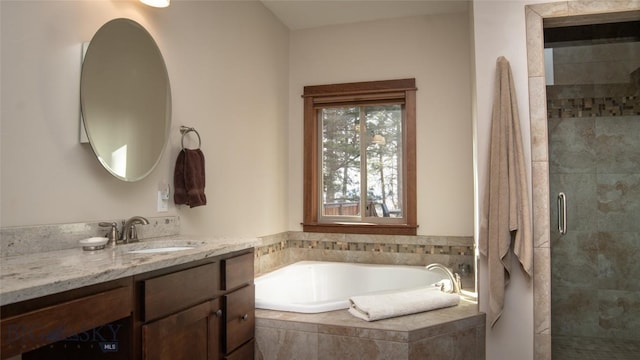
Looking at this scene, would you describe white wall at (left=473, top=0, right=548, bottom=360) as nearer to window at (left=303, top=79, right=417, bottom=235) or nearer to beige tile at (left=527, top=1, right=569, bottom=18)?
beige tile at (left=527, top=1, right=569, bottom=18)

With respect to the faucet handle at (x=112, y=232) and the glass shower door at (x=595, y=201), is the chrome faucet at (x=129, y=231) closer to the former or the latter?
the faucet handle at (x=112, y=232)

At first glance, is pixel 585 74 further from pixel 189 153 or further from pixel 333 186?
pixel 189 153

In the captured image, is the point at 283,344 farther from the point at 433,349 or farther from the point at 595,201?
the point at 595,201

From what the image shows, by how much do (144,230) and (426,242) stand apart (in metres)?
2.27

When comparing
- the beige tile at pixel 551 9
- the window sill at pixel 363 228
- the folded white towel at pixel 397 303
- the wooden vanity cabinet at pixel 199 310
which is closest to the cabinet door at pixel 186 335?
the wooden vanity cabinet at pixel 199 310

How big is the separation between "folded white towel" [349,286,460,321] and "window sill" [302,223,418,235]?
989 mm

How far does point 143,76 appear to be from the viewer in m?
2.03

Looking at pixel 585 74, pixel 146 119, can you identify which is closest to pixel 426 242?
pixel 585 74

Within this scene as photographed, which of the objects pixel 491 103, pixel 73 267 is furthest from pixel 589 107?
pixel 73 267

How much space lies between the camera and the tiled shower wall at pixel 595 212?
10.3 ft

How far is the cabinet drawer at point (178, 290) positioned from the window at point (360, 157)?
2.07m

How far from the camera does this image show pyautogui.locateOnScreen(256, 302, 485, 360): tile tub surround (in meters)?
2.08

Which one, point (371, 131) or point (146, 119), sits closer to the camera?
point (146, 119)

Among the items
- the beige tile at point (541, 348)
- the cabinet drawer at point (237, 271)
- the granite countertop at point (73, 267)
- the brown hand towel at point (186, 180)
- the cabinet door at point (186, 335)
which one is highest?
the brown hand towel at point (186, 180)
